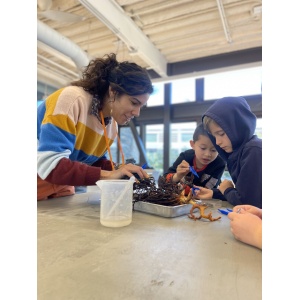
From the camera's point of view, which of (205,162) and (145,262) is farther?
(205,162)

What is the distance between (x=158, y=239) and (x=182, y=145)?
3362mm

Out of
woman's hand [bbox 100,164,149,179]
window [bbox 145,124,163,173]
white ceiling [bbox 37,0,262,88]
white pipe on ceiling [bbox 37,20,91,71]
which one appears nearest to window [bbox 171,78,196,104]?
white ceiling [bbox 37,0,262,88]

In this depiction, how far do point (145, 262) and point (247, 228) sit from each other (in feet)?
0.87

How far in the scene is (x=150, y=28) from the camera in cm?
253

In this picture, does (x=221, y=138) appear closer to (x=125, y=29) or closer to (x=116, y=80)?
(x=116, y=80)

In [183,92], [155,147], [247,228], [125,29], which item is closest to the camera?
[247,228]

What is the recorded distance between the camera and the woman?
2.94 feet

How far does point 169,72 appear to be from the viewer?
3.53 m

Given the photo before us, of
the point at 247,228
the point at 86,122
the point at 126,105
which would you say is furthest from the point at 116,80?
the point at 247,228

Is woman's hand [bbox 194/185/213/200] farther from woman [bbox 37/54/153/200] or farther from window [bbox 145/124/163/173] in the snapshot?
window [bbox 145/124/163/173]

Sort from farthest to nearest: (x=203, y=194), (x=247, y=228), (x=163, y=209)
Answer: (x=203, y=194), (x=163, y=209), (x=247, y=228)

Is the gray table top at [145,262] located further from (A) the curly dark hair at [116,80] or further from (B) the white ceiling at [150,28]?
(B) the white ceiling at [150,28]
